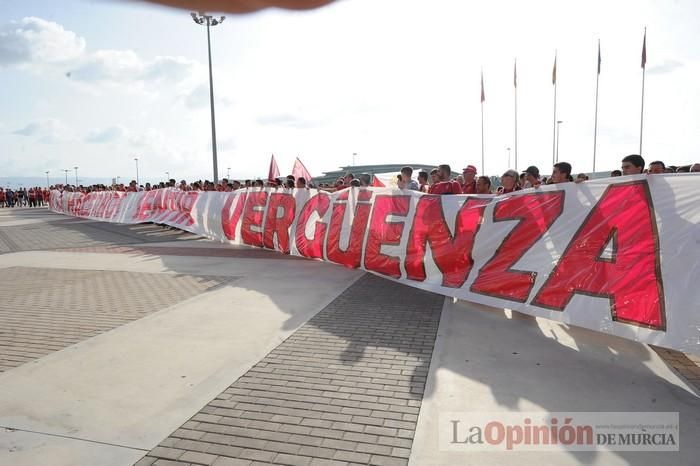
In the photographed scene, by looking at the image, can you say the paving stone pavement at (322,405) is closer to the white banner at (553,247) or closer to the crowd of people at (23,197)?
the white banner at (553,247)

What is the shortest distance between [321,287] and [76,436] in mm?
4874

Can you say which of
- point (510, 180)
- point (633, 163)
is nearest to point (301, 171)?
point (510, 180)

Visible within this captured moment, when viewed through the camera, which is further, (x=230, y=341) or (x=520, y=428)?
(x=230, y=341)

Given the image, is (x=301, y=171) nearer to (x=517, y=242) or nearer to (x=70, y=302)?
(x=70, y=302)

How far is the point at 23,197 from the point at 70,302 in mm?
47266

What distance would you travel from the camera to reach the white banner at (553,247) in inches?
174

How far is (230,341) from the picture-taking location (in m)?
5.19

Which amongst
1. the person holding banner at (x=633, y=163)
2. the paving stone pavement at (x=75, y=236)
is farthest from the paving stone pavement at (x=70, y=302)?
the person holding banner at (x=633, y=163)

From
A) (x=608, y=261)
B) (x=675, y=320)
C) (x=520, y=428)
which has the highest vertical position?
(x=608, y=261)

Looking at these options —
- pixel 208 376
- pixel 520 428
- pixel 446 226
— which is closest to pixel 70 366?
pixel 208 376

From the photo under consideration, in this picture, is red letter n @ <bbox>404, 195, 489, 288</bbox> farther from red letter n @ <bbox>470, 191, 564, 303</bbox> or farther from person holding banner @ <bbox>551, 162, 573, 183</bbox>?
person holding banner @ <bbox>551, 162, 573, 183</bbox>

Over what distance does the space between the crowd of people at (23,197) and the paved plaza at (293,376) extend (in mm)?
44350

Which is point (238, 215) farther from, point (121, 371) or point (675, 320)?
point (675, 320)

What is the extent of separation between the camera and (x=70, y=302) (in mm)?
6996
